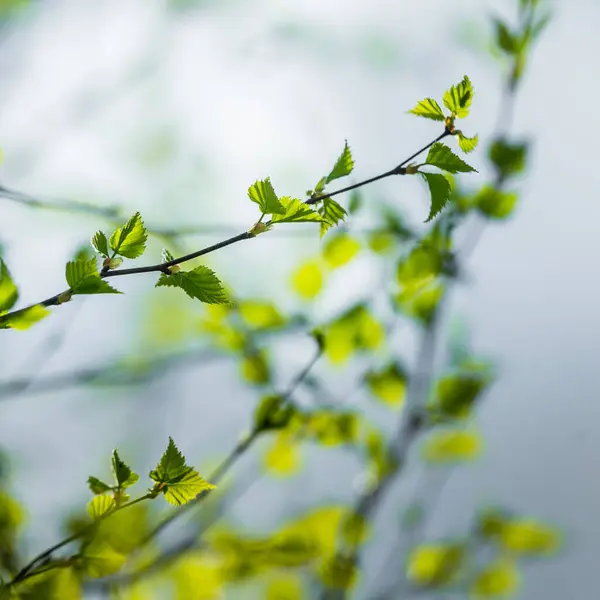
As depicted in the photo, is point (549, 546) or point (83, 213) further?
point (549, 546)

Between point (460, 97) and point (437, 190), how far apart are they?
0.04 meters

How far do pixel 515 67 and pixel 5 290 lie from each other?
18.3 inches

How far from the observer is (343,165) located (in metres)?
0.24

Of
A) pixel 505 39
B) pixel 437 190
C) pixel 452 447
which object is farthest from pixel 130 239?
pixel 452 447

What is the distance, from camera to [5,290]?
0.22 meters

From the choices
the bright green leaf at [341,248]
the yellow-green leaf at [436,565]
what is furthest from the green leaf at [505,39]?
the yellow-green leaf at [436,565]

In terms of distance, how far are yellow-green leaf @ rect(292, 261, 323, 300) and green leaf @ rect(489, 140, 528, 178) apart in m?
0.18

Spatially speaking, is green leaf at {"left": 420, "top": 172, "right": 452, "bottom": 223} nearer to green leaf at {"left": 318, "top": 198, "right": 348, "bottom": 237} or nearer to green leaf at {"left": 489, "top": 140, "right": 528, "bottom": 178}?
green leaf at {"left": 318, "top": 198, "right": 348, "bottom": 237}

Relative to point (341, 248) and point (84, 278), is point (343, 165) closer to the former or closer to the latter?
point (84, 278)

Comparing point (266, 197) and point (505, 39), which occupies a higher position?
point (505, 39)

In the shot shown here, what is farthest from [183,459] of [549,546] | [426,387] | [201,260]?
[549,546]

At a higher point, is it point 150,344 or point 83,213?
point 150,344

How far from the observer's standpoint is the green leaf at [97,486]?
0.25m

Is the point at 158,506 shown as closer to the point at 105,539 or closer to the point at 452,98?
the point at 105,539
